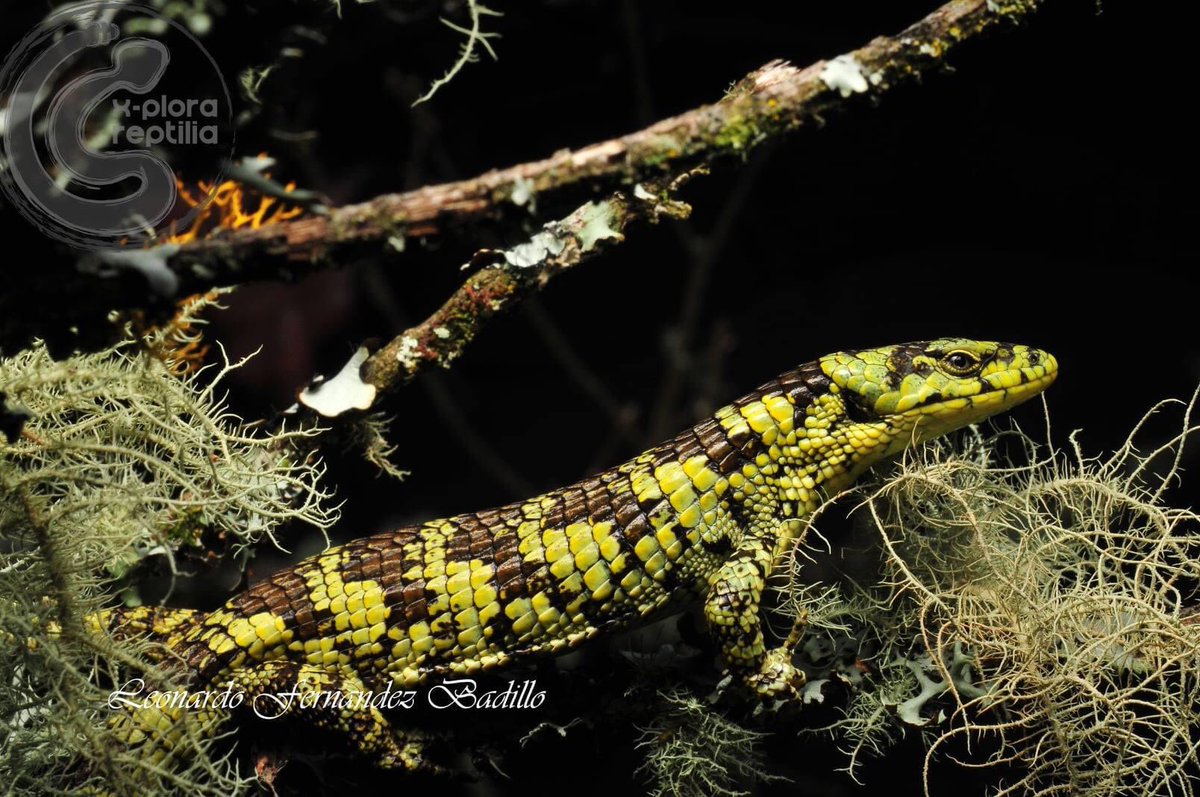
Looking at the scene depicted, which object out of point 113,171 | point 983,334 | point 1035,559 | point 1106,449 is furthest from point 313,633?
point 1106,449

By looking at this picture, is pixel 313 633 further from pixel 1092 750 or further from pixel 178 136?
pixel 1092 750

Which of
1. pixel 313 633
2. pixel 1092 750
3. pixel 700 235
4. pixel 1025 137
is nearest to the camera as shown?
pixel 1092 750

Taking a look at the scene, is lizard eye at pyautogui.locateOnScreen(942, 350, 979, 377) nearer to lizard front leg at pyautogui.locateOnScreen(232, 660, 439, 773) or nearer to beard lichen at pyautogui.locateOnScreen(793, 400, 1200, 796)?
beard lichen at pyautogui.locateOnScreen(793, 400, 1200, 796)

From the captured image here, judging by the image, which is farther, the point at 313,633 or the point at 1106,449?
the point at 1106,449

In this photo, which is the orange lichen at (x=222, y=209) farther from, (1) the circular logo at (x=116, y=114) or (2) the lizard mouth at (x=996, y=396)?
(2) the lizard mouth at (x=996, y=396)

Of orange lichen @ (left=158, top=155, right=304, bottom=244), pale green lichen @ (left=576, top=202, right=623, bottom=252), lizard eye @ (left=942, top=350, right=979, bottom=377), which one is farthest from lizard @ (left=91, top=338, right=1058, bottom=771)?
orange lichen @ (left=158, top=155, right=304, bottom=244)

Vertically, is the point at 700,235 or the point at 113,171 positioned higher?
the point at 113,171

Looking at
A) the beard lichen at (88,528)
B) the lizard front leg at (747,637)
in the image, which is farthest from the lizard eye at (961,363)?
the beard lichen at (88,528)

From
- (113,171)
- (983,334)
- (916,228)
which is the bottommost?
(983,334)
